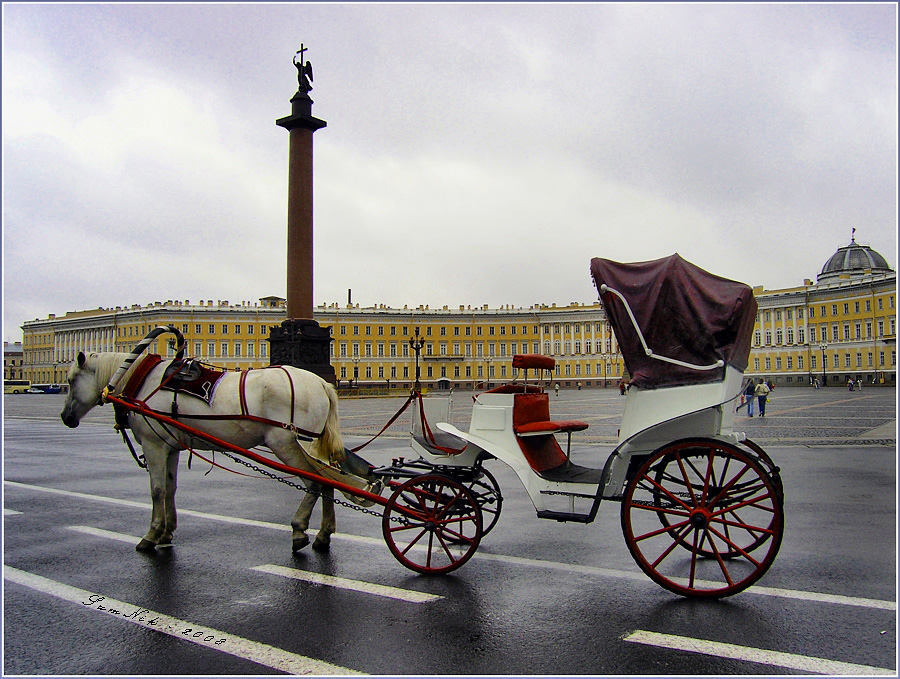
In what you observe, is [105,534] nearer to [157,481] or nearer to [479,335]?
[157,481]

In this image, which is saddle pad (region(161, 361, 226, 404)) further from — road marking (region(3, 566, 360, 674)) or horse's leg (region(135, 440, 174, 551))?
road marking (region(3, 566, 360, 674))

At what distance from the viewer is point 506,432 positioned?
5516 mm

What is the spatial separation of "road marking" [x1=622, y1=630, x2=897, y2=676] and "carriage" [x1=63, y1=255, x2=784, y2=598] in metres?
0.70

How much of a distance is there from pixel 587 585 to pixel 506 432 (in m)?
1.29

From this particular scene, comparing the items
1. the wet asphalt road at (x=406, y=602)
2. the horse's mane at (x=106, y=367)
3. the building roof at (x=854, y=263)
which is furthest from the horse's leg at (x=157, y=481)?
the building roof at (x=854, y=263)

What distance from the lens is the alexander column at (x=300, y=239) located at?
22.7 metres

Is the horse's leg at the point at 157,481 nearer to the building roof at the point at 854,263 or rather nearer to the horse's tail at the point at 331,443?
the horse's tail at the point at 331,443

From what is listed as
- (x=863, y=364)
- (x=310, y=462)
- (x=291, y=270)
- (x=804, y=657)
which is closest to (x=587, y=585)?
(x=804, y=657)

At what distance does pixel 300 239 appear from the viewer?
22.8m

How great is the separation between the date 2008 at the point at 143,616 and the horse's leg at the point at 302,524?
1613mm

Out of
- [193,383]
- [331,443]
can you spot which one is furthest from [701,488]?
[193,383]

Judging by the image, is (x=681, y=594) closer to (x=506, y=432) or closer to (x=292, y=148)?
(x=506, y=432)

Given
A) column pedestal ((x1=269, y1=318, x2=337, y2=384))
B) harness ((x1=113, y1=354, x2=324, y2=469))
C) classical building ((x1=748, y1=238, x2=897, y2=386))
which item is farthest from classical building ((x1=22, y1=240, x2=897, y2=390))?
harness ((x1=113, y1=354, x2=324, y2=469))

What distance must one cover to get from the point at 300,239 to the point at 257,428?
17.5 metres
